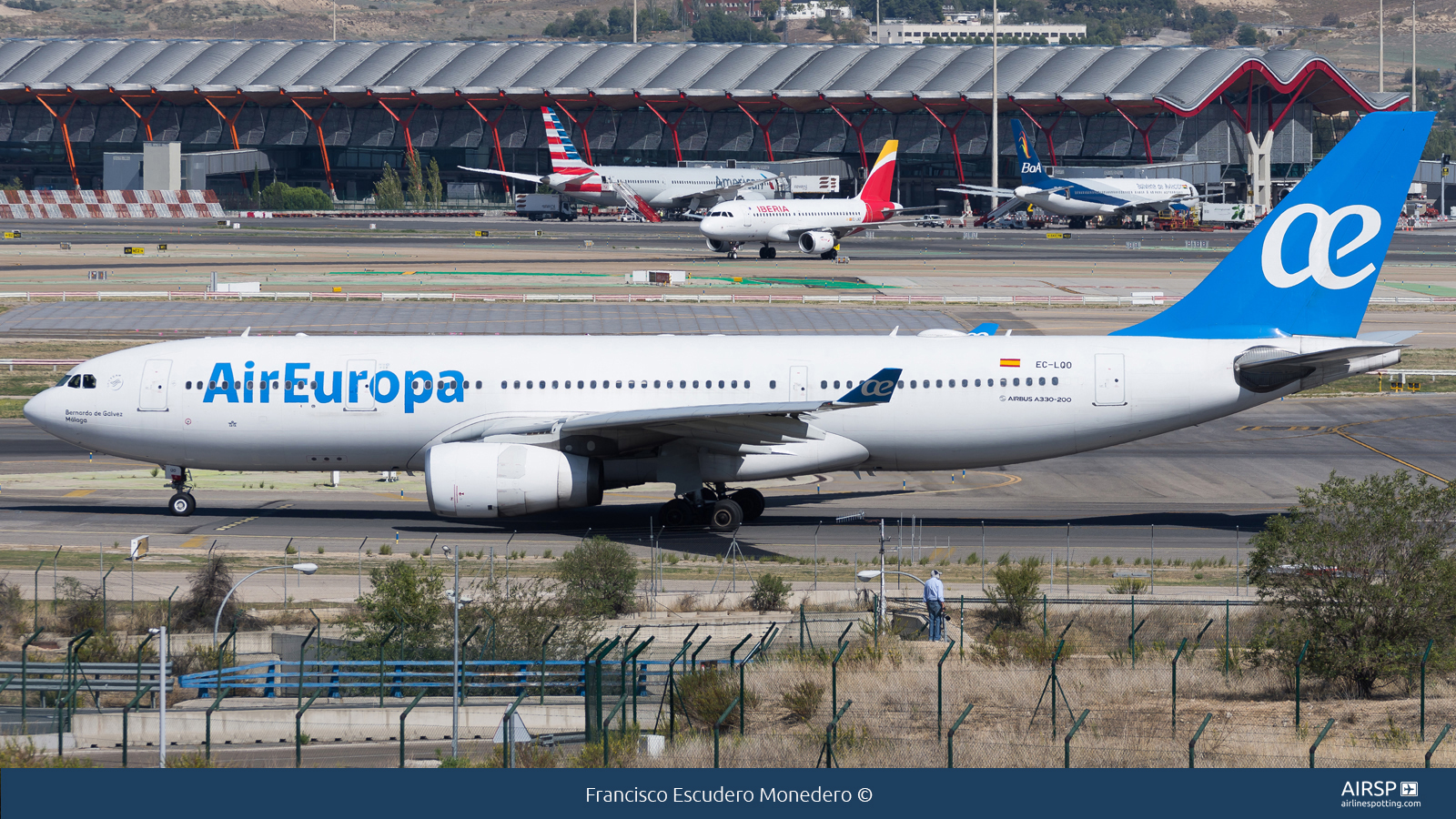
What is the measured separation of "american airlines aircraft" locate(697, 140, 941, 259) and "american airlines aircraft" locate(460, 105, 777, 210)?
133ft

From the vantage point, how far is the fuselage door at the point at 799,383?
1596 inches

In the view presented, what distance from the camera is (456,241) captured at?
140875 millimetres

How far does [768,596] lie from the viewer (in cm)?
3272

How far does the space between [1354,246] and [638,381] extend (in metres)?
19.3

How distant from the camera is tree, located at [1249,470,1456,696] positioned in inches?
1049

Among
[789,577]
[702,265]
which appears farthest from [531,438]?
[702,265]

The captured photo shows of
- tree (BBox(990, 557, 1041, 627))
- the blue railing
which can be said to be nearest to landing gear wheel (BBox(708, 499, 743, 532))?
tree (BBox(990, 557, 1041, 627))

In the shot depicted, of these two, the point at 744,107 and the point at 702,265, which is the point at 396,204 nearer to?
the point at 744,107

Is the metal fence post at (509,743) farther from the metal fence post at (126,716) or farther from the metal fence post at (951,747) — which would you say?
the metal fence post at (951,747)

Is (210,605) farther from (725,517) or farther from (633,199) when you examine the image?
(633,199)

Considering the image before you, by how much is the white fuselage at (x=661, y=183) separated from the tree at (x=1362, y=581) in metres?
144

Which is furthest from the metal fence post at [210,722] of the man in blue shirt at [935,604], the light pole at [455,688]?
the man in blue shirt at [935,604]

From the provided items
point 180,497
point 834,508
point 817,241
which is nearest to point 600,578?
point 834,508

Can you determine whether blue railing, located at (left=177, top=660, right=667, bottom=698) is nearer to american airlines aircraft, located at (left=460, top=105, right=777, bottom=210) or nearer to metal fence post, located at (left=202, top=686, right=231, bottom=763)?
metal fence post, located at (left=202, top=686, right=231, bottom=763)
